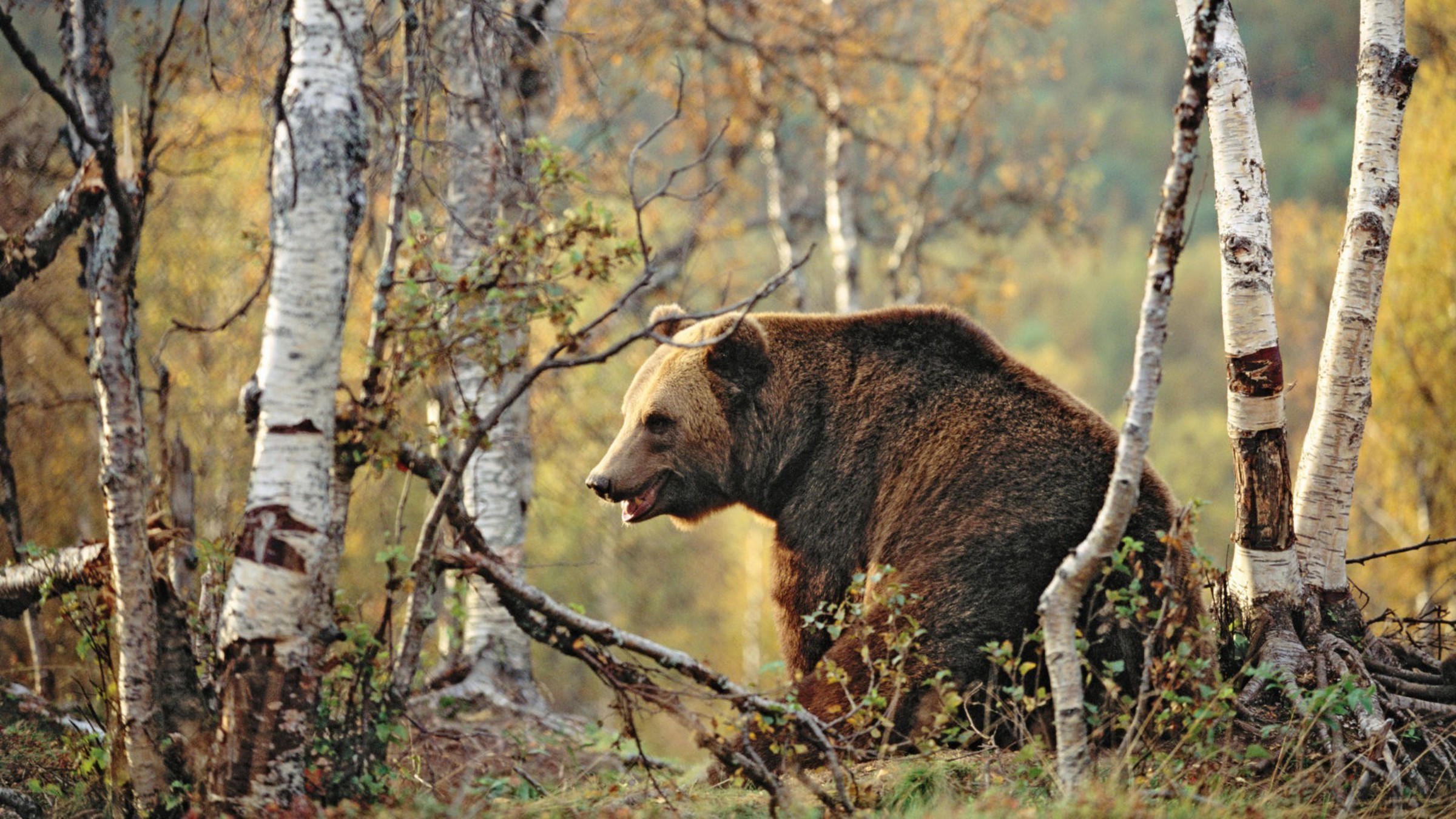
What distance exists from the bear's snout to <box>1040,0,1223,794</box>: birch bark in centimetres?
211

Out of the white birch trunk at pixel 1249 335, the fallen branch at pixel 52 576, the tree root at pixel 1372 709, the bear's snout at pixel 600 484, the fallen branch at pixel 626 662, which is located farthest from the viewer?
the bear's snout at pixel 600 484

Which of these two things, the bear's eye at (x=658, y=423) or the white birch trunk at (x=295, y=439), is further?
the bear's eye at (x=658, y=423)

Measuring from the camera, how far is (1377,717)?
4.29m

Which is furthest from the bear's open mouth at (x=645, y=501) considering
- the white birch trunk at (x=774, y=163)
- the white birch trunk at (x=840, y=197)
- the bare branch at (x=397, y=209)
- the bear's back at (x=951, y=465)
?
the white birch trunk at (x=774, y=163)

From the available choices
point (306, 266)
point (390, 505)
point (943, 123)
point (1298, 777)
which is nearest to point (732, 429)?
point (306, 266)

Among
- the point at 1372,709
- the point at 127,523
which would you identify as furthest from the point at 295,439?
the point at 1372,709

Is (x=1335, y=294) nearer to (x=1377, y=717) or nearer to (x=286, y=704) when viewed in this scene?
(x=1377, y=717)

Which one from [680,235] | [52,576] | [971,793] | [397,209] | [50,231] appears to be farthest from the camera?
[680,235]

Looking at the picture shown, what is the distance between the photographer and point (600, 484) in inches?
195

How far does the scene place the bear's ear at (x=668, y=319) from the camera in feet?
12.5

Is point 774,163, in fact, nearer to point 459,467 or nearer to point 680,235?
point 680,235

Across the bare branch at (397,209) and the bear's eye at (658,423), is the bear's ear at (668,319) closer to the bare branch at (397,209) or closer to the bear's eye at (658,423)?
the bear's eye at (658,423)

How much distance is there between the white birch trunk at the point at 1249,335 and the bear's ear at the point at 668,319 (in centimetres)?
235

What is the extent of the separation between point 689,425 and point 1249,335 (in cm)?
246
